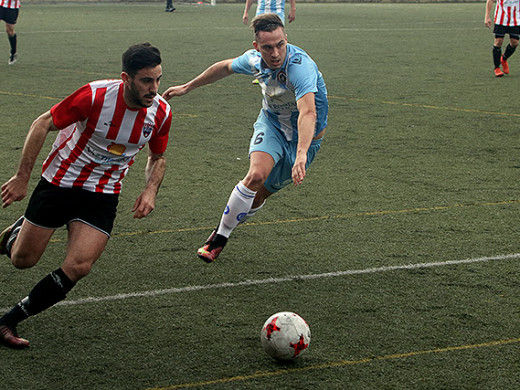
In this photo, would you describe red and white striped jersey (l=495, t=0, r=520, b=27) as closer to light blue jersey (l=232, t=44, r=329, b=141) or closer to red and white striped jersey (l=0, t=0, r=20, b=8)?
red and white striped jersey (l=0, t=0, r=20, b=8)

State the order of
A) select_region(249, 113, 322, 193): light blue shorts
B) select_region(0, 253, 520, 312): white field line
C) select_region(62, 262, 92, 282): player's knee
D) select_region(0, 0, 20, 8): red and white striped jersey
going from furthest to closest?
select_region(0, 0, 20, 8): red and white striped jersey, select_region(249, 113, 322, 193): light blue shorts, select_region(0, 253, 520, 312): white field line, select_region(62, 262, 92, 282): player's knee

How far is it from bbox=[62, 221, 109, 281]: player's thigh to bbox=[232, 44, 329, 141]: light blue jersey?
5.64 ft

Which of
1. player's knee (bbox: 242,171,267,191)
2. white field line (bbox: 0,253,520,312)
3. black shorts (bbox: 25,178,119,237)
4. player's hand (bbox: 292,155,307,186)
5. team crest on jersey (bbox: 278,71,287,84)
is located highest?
team crest on jersey (bbox: 278,71,287,84)

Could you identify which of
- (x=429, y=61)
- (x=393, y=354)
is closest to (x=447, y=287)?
(x=393, y=354)

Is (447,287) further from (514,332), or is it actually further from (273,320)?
(273,320)

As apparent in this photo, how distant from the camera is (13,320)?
14.2ft

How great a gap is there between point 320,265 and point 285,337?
1632 mm

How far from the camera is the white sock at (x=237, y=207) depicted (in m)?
5.81

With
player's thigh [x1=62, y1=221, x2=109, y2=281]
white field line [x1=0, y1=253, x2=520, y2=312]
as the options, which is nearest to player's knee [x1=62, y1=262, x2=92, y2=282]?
player's thigh [x1=62, y1=221, x2=109, y2=281]

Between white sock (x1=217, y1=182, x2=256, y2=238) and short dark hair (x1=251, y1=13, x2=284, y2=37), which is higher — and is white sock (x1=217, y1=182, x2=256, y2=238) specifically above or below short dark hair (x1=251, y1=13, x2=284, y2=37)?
below

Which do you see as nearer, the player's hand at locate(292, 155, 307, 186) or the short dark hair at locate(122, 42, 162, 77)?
the short dark hair at locate(122, 42, 162, 77)

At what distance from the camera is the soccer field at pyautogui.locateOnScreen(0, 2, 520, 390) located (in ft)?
13.6

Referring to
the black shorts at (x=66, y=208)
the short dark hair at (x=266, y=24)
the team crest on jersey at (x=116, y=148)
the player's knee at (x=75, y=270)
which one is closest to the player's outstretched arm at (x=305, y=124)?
the short dark hair at (x=266, y=24)

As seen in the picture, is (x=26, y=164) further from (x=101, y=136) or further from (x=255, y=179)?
(x=255, y=179)
